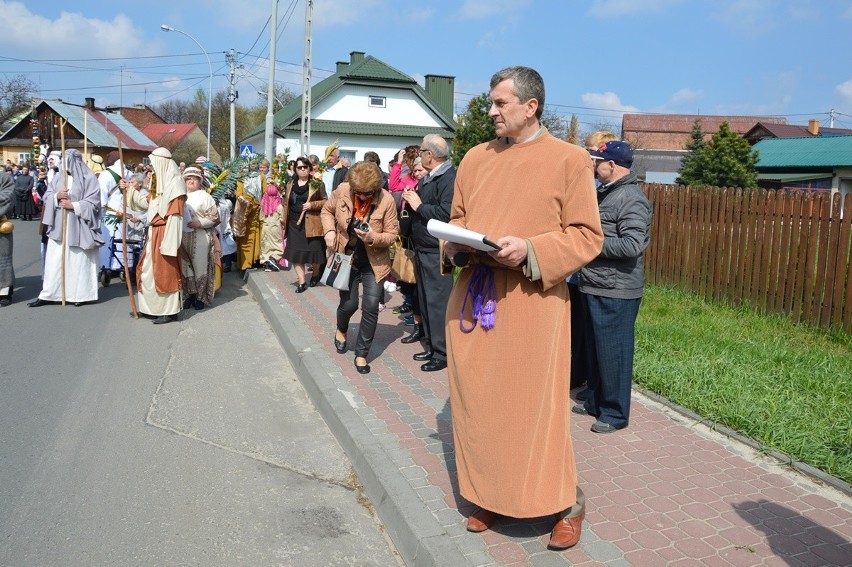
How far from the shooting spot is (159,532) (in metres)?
3.93

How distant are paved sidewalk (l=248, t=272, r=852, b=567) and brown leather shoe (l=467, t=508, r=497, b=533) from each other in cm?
3

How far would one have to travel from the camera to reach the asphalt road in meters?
3.84

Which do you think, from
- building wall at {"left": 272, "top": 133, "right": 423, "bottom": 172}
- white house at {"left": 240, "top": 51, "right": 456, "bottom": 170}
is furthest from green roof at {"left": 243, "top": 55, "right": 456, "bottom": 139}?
building wall at {"left": 272, "top": 133, "right": 423, "bottom": 172}

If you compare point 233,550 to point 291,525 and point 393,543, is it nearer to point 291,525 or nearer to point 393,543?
point 291,525

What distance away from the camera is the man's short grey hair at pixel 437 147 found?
661cm

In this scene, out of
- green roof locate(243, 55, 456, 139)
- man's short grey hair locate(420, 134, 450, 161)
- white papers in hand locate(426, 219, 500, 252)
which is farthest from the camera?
green roof locate(243, 55, 456, 139)

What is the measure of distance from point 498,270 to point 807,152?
133ft

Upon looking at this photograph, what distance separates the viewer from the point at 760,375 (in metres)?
6.15

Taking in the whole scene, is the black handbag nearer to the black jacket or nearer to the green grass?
the black jacket

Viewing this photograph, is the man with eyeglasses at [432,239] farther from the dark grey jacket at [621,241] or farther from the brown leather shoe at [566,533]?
the brown leather shoe at [566,533]

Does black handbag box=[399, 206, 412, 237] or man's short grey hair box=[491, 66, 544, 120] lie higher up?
man's short grey hair box=[491, 66, 544, 120]

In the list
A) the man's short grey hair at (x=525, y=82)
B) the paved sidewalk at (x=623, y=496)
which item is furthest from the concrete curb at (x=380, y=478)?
the man's short grey hair at (x=525, y=82)

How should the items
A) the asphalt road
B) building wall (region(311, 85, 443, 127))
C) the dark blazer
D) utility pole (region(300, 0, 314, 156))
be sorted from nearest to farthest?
the asphalt road
utility pole (region(300, 0, 314, 156))
the dark blazer
building wall (region(311, 85, 443, 127))

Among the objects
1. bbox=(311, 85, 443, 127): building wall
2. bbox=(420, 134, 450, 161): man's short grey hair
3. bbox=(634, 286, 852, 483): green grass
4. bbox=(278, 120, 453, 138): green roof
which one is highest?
bbox=(311, 85, 443, 127): building wall
